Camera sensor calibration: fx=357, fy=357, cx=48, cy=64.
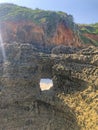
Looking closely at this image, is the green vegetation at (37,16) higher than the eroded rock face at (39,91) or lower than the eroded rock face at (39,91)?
lower

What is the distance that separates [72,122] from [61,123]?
11.5 inches

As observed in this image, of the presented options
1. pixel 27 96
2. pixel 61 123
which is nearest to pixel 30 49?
pixel 27 96

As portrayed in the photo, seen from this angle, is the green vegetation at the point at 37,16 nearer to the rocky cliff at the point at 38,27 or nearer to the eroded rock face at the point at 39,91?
the rocky cliff at the point at 38,27

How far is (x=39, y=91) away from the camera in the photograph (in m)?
8.30

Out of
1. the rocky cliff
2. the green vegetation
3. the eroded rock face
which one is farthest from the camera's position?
the green vegetation

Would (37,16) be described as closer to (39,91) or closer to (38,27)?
(38,27)

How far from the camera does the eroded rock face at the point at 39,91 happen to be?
7746 millimetres

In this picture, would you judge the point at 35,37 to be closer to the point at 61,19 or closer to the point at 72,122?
the point at 61,19

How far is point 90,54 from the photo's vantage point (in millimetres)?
8148

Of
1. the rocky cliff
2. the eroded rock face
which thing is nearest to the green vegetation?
the rocky cliff

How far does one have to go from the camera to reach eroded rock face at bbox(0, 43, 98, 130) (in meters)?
7.75

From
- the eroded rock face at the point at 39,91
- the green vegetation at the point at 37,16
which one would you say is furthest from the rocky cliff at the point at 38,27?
the eroded rock face at the point at 39,91

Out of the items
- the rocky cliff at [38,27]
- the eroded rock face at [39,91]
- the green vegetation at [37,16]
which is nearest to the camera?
the eroded rock face at [39,91]

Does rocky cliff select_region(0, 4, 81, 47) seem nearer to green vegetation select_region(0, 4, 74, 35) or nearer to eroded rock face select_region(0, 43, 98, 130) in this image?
green vegetation select_region(0, 4, 74, 35)
